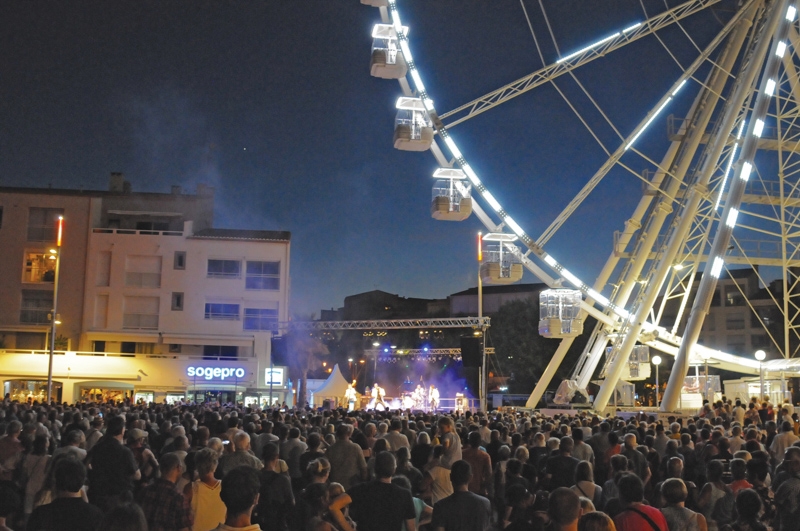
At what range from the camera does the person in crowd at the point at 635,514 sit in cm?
632

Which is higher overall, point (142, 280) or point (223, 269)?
point (223, 269)

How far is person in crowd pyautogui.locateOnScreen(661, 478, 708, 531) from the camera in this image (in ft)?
22.6

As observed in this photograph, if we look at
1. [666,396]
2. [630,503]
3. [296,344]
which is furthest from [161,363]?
[630,503]

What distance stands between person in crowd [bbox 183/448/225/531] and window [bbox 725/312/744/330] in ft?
244

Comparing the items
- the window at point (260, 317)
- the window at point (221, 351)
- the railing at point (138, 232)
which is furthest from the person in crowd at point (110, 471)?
the railing at point (138, 232)

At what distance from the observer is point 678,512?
6945mm

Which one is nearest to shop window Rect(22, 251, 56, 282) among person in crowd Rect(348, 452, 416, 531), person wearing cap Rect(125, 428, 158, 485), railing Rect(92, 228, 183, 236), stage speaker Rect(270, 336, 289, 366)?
railing Rect(92, 228, 183, 236)

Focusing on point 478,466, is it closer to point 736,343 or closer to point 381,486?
point 381,486

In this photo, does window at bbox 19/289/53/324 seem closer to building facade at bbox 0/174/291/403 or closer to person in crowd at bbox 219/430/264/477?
building facade at bbox 0/174/291/403

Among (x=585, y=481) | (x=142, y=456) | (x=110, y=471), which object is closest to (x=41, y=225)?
(x=142, y=456)

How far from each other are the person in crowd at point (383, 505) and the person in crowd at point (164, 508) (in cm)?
131

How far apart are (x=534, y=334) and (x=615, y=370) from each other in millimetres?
34211

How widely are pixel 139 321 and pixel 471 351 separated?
70.6 ft

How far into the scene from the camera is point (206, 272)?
2125 inches
